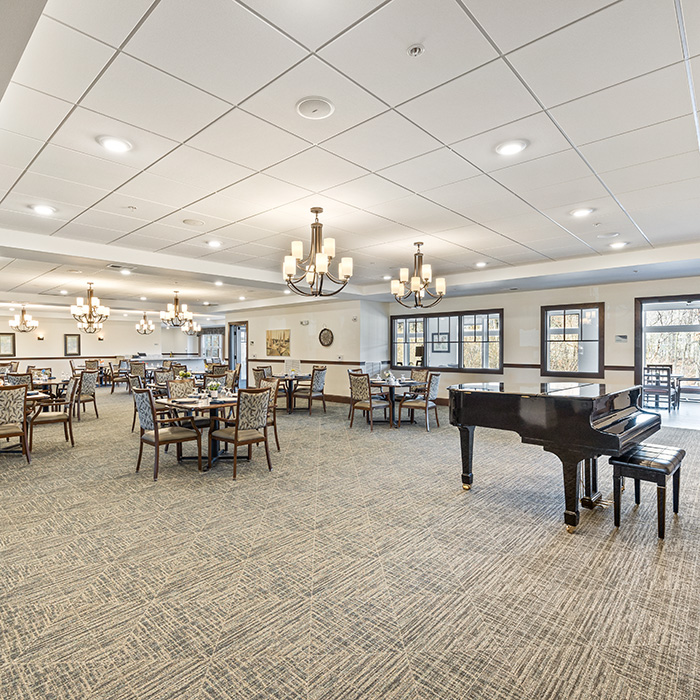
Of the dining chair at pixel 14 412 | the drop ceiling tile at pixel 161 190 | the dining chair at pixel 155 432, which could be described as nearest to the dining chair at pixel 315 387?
the dining chair at pixel 155 432

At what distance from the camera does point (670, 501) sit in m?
3.81

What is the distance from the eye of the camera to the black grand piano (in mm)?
3146

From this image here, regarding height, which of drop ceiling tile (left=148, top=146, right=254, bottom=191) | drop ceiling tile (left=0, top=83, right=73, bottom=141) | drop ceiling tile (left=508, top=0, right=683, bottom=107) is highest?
drop ceiling tile (left=508, top=0, right=683, bottom=107)

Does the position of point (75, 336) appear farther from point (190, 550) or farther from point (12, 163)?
point (190, 550)

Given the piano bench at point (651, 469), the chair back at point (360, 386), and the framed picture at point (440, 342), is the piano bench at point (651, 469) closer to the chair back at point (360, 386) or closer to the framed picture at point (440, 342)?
the chair back at point (360, 386)

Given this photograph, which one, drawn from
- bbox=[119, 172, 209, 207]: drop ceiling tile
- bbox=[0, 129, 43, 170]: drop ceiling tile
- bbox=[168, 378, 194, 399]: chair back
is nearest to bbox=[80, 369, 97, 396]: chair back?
bbox=[168, 378, 194, 399]: chair back

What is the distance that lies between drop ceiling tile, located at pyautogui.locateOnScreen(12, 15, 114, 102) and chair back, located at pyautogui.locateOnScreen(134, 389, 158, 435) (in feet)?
9.83

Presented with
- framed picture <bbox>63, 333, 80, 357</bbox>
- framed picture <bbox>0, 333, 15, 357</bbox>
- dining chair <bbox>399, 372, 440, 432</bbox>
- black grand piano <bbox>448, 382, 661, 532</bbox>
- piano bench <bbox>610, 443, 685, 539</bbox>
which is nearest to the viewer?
piano bench <bbox>610, 443, 685, 539</bbox>

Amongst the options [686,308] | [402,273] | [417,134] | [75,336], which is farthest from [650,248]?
[75,336]

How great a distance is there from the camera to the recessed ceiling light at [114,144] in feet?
9.51

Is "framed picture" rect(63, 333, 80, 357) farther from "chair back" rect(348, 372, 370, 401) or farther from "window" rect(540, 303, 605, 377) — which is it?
"window" rect(540, 303, 605, 377)

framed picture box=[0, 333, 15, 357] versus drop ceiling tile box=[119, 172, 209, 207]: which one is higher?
drop ceiling tile box=[119, 172, 209, 207]

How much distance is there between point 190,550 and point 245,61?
2919 millimetres

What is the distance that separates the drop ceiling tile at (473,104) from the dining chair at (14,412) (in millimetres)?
5277
